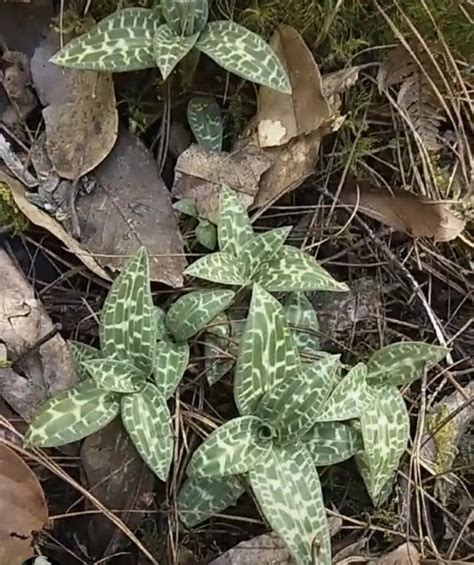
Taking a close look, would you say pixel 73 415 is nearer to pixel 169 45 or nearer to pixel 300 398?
pixel 300 398

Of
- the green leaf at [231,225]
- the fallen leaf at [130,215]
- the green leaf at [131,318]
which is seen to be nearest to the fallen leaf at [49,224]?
the fallen leaf at [130,215]

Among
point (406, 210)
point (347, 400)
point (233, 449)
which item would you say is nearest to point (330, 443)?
point (347, 400)

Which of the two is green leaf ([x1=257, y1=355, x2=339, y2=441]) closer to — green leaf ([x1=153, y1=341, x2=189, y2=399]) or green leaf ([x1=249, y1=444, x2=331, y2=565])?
green leaf ([x1=249, y1=444, x2=331, y2=565])

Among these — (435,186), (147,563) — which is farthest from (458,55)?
(147,563)

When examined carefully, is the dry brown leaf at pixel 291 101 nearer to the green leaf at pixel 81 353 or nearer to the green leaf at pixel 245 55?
the green leaf at pixel 245 55

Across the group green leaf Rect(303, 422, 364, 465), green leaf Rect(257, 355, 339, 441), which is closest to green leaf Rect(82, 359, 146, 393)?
green leaf Rect(257, 355, 339, 441)
